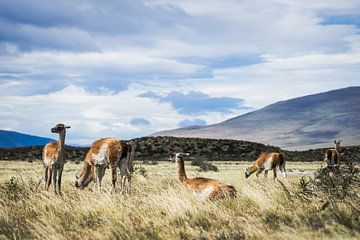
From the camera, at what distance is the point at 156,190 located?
574 inches

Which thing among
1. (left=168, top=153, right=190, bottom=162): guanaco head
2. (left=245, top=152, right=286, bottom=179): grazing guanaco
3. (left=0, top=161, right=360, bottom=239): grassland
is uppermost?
(left=168, top=153, right=190, bottom=162): guanaco head

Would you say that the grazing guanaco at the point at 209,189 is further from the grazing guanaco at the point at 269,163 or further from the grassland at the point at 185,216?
the grazing guanaco at the point at 269,163

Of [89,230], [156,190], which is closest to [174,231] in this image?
[89,230]

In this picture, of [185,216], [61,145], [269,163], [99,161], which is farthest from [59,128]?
[269,163]

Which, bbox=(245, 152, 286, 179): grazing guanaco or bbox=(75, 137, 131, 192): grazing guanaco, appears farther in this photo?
bbox=(245, 152, 286, 179): grazing guanaco

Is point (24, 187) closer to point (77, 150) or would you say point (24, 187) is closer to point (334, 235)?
point (334, 235)

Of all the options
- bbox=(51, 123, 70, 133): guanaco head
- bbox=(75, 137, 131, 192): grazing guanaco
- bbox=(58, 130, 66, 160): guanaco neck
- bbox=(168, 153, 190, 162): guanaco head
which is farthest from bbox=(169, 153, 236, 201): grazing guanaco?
bbox=(51, 123, 70, 133): guanaco head

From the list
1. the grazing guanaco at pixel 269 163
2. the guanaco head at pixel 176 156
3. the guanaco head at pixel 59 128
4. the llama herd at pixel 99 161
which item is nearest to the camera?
the llama herd at pixel 99 161

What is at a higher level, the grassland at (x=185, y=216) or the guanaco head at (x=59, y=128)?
the guanaco head at (x=59, y=128)

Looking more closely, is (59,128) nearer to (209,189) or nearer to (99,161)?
(99,161)

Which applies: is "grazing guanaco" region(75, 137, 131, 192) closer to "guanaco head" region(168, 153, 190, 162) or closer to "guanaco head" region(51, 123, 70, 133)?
"guanaco head" region(51, 123, 70, 133)

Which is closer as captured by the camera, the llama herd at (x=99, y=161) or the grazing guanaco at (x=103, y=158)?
the llama herd at (x=99, y=161)

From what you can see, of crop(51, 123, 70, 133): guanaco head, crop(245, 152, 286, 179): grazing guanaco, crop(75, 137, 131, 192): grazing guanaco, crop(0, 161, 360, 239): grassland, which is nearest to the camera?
crop(0, 161, 360, 239): grassland

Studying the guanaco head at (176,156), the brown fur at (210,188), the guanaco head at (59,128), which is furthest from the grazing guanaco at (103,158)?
the brown fur at (210,188)
